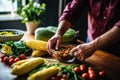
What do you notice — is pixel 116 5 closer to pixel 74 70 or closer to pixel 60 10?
pixel 74 70

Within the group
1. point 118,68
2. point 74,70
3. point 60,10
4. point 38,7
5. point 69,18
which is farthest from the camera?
point 60,10

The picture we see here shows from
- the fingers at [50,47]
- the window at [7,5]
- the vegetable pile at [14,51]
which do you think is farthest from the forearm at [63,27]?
the window at [7,5]

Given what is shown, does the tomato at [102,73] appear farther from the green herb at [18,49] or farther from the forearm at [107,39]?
the green herb at [18,49]

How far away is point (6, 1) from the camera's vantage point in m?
Result: 2.96

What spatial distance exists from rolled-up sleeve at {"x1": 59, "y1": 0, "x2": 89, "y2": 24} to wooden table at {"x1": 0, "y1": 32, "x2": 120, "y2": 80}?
13.7 inches

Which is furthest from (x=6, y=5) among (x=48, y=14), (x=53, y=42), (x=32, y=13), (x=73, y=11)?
(x=53, y=42)

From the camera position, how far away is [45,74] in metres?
1.35

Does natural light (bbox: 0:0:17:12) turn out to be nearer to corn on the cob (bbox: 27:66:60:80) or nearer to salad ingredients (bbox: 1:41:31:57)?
salad ingredients (bbox: 1:41:31:57)

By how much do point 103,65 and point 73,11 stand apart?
54cm

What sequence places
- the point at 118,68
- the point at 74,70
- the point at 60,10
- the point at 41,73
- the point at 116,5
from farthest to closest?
the point at 60,10 → the point at 116,5 → the point at 118,68 → the point at 74,70 → the point at 41,73

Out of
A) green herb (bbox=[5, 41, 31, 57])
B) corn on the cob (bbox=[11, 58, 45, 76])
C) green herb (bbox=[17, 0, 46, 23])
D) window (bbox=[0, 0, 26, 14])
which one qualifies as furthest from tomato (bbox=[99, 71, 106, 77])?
window (bbox=[0, 0, 26, 14])

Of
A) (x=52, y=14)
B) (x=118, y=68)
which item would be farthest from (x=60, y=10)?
(x=118, y=68)

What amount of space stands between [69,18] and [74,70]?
1.96 feet

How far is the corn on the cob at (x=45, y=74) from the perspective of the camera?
131 centimetres
